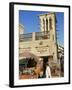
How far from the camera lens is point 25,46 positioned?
5.28 ft

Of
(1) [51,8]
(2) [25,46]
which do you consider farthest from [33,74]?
(1) [51,8]

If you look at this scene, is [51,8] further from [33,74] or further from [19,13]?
[33,74]

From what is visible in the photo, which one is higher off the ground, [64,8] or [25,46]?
[64,8]

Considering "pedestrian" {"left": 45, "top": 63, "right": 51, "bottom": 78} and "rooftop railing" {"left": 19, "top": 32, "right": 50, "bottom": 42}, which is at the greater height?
"rooftop railing" {"left": 19, "top": 32, "right": 50, "bottom": 42}

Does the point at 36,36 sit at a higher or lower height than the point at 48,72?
higher

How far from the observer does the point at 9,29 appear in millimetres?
1584

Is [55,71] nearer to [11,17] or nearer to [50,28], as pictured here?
[50,28]

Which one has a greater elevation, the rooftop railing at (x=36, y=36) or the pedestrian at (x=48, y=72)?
the rooftop railing at (x=36, y=36)

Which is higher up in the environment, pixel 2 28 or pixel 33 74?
pixel 2 28

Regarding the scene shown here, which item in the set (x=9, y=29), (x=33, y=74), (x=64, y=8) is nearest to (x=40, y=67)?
(x=33, y=74)
